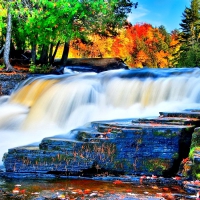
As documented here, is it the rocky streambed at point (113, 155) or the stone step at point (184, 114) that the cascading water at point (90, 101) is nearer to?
the stone step at point (184, 114)

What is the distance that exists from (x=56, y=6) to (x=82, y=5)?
70.3 inches

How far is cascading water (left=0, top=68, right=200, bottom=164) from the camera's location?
1131 cm

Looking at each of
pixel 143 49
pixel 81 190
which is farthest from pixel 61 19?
pixel 143 49

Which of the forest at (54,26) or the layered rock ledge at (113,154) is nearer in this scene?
the layered rock ledge at (113,154)

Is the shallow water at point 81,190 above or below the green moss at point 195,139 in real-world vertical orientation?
below

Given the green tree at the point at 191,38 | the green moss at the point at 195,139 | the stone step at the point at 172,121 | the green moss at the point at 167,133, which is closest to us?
the green moss at the point at 195,139

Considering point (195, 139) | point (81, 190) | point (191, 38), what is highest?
point (191, 38)

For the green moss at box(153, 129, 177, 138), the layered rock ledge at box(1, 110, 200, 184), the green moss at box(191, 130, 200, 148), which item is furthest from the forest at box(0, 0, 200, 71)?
the green moss at box(191, 130, 200, 148)

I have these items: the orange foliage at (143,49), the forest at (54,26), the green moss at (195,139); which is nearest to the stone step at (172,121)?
the green moss at (195,139)

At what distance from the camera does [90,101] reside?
42.0 ft

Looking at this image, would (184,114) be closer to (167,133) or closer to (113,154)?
(167,133)

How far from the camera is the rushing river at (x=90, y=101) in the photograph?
1130 cm

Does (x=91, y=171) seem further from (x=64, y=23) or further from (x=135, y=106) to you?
(x=64, y=23)

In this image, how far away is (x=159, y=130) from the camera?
7.01 m
